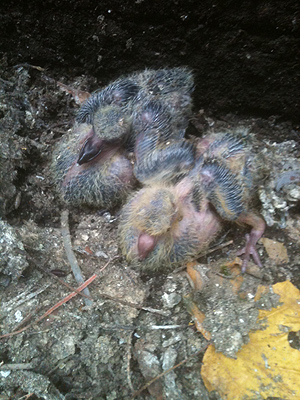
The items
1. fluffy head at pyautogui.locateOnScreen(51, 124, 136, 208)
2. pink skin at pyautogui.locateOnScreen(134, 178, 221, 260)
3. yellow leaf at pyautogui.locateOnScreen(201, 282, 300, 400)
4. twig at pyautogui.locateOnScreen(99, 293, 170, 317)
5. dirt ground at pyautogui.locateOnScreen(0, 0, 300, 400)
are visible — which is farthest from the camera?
fluffy head at pyautogui.locateOnScreen(51, 124, 136, 208)

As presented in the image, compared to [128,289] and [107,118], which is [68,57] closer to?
[107,118]

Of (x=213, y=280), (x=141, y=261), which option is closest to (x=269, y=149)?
(x=213, y=280)

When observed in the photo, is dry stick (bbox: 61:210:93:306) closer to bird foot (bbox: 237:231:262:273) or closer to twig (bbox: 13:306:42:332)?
twig (bbox: 13:306:42:332)

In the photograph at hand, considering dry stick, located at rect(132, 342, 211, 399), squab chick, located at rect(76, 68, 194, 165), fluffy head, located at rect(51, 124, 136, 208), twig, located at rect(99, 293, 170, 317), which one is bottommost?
dry stick, located at rect(132, 342, 211, 399)

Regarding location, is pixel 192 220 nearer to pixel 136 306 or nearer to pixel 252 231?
pixel 252 231

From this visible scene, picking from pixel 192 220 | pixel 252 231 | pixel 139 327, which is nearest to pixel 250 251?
pixel 252 231

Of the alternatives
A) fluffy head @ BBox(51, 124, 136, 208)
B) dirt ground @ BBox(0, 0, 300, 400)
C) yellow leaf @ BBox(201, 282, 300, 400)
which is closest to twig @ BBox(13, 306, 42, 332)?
dirt ground @ BBox(0, 0, 300, 400)

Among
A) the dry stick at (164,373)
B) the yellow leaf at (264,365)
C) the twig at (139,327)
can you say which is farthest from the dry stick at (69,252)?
the yellow leaf at (264,365)

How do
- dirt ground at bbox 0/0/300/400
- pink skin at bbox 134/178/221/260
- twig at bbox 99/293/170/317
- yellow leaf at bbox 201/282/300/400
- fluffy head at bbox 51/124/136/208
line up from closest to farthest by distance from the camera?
yellow leaf at bbox 201/282/300/400, dirt ground at bbox 0/0/300/400, twig at bbox 99/293/170/317, pink skin at bbox 134/178/221/260, fluffy head at bbox 51/124/136/208
